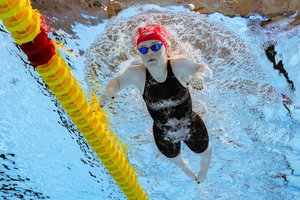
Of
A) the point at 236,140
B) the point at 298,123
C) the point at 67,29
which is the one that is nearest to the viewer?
the point at 67,29

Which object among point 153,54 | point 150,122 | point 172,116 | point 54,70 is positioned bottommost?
point 150,122

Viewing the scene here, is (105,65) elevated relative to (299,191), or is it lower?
elevated

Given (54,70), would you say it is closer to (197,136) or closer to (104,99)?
(104,99)

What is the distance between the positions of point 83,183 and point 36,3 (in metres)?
2.75

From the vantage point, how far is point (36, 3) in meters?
2.65

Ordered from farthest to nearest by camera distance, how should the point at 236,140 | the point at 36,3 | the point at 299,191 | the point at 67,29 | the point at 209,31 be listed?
the point at 299,191
the point at 236,140
the point at 209,31
the point at 67,29
the point at 36,3

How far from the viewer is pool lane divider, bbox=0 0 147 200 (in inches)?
67.8

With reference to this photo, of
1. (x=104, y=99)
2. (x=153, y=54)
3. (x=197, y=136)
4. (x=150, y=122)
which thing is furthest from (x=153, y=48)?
(x=150, y=122)

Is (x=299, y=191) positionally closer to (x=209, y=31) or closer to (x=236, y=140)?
(x=236, y=140)

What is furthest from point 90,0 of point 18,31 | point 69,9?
point 18,31

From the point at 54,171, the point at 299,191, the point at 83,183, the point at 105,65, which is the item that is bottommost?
A: the point at 299,191

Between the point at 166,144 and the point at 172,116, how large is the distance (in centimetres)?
27

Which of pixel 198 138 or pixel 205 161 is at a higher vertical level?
pixel 198 138

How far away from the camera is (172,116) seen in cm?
270
